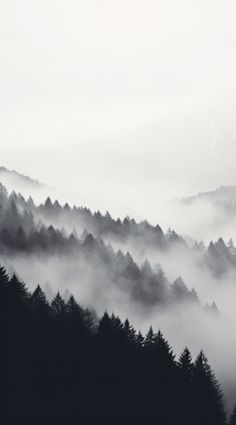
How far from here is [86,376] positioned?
60.3 meters

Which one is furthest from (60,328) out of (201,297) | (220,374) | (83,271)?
(201,297)

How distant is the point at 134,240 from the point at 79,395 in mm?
133739

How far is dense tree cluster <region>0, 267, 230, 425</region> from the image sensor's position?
55453mm

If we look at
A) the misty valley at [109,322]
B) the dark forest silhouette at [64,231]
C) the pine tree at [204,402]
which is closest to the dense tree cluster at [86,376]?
the pine tree at [204,402]

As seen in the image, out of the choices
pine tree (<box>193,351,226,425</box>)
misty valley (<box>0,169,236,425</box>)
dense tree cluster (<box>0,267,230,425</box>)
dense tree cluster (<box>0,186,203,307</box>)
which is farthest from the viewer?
dense tree cluster (<box>0,186,203,307</box>)

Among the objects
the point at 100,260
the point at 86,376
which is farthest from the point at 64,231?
the point at 86,376

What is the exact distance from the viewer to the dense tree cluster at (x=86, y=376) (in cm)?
5545

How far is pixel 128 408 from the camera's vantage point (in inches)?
2397

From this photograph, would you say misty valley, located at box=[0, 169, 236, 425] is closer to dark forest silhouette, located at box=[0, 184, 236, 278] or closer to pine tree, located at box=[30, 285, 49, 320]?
pine tree, located at box=[30, 285, 49, 320]

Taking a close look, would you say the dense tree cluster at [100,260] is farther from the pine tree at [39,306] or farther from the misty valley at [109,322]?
the pine tree at [39,306]

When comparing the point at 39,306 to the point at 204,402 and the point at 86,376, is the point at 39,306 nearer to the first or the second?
the point at 86,376

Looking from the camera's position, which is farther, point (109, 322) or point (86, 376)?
point (109, 322)

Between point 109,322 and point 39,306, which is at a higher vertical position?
point 39,306

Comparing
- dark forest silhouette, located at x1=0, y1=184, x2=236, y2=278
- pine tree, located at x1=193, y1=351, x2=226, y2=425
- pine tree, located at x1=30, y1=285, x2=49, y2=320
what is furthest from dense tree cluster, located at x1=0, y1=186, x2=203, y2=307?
pine tree, located at x1=193, y1=351, x2=226, y2=425
